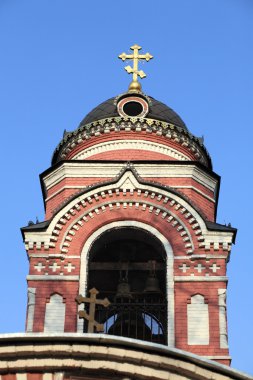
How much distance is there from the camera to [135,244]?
61.3 ft

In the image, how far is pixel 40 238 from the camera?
18.0 m

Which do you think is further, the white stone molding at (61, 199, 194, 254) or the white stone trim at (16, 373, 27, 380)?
the white stone molding at (61, 199, 194, 254)

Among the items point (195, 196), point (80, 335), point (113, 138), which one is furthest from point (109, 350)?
point (113, 138)

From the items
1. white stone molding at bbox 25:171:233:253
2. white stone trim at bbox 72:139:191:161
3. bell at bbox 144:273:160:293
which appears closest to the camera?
bell at bbox 144:273:160:293

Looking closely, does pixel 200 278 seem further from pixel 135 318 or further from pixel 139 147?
pixel 139 147

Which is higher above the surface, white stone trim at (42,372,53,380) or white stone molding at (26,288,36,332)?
white stone molding at (26,288,36,332)

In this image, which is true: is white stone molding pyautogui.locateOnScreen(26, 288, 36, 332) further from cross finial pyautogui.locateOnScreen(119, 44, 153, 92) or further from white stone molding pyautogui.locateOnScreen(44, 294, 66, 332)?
cross finial pyautogui.locateOnScreen(119, 44, 153, 92)

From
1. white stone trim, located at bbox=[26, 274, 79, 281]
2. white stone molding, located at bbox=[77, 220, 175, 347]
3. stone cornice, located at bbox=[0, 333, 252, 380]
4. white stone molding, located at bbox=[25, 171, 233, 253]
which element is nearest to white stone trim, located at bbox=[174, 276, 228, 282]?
white stone molding, located at bbox=[77, 220, 175, 347]

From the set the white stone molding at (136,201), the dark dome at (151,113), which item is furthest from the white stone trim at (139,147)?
the white stone molding at (136,201)

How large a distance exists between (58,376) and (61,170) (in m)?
9.24

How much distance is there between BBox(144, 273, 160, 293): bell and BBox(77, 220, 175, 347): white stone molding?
0.27m

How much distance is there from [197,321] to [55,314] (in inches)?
96.0

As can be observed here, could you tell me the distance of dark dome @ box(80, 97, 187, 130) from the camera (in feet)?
68.5

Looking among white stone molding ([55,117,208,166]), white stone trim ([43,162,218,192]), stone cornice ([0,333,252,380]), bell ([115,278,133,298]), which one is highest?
white stone molding ([55,117,208,166])
